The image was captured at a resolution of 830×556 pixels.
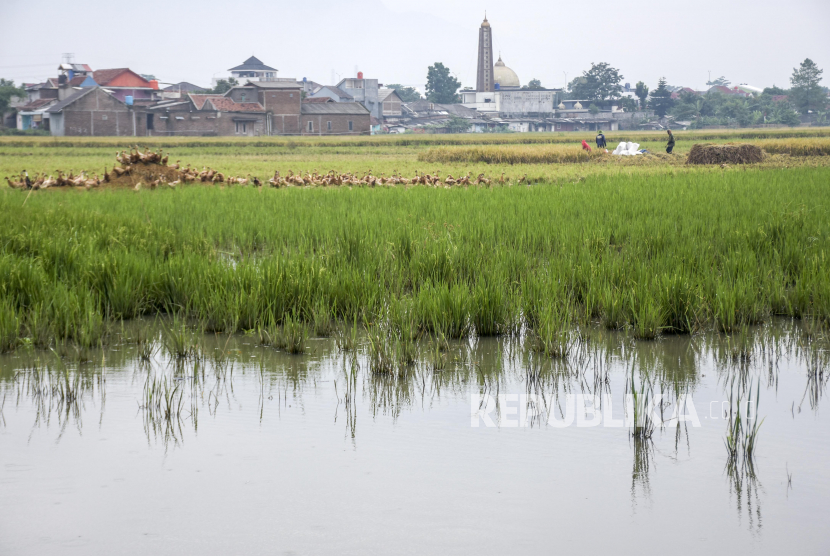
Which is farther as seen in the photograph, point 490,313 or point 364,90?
point 364,90

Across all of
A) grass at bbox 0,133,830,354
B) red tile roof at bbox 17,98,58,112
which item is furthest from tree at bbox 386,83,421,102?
grass at bbox 0,133,830,354

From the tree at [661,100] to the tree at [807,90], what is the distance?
1408 cm

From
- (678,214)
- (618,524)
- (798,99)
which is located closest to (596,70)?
(798,99)

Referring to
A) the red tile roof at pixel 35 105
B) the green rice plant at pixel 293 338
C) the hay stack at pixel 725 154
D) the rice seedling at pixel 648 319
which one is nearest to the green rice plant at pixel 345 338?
the green rice plant at pixel 293 338

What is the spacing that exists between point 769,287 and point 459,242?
263 cm

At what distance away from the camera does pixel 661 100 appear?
306 ft

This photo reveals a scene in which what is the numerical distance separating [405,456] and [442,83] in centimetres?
11352

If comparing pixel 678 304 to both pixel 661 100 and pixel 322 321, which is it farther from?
pixel 661 100

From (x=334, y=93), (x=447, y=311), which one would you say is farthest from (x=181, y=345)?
(x=334, y=93)

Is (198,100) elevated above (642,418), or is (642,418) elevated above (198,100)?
(198,100)

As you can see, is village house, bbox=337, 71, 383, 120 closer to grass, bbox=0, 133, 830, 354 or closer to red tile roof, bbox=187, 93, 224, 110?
red tile roof, bbox=187, 93, 224, 110

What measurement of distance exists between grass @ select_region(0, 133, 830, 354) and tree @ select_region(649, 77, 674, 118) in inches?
3512

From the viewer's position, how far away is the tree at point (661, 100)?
92.9m

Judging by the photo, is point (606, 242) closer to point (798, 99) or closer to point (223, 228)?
point (223, 228)
